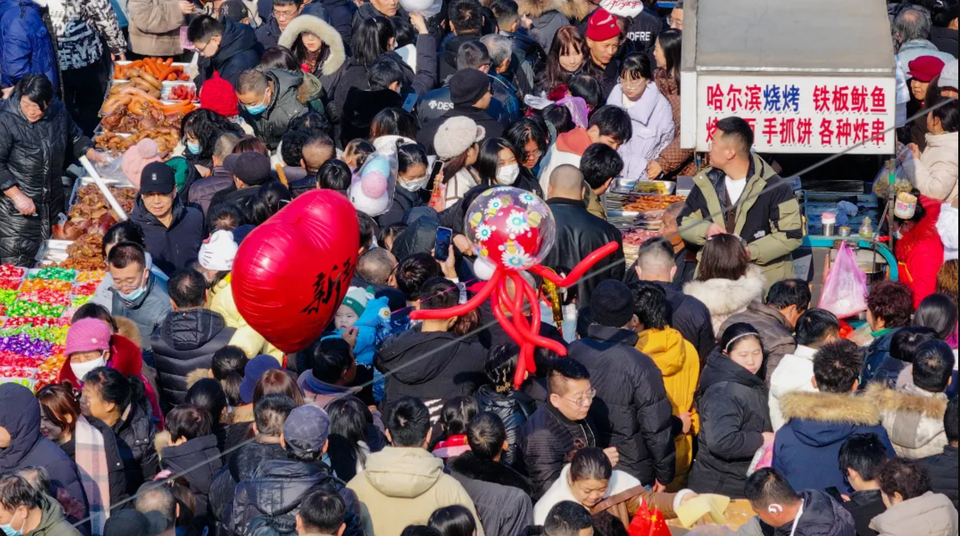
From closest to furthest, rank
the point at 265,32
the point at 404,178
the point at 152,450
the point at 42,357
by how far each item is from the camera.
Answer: the point at 152,450 < the point at 42,357 < the point at 404,178 < the point at 265,32

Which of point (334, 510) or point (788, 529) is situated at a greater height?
point (334, 510)

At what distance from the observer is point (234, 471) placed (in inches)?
258

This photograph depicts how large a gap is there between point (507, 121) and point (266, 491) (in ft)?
17.9

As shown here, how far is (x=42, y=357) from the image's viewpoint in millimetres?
9133

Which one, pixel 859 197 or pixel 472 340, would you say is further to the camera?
pixel 859 197

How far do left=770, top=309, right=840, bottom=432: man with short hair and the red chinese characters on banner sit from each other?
2349 mm

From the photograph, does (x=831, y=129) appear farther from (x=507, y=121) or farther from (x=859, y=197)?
(x=507, y=121)

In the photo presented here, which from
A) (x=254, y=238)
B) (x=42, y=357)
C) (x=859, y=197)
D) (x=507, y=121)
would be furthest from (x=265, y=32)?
(x=254, y=238)

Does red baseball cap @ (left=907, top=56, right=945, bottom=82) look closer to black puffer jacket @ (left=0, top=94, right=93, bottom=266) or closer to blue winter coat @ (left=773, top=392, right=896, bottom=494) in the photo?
blue winter coat @ (left=773, top=392, right=896, bottom=494)

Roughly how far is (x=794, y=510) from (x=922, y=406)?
1.06 meters

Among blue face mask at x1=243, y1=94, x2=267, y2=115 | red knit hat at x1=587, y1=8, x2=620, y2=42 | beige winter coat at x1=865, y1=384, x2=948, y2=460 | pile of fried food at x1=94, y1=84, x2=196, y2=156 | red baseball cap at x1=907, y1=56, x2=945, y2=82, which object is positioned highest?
beige winter coat at x1=865, y1=384, x2=948, y2=460

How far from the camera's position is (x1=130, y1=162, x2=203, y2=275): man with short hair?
9.60m

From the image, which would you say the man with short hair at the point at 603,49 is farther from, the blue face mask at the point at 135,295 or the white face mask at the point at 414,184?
the blue face mask at the point at 135,295

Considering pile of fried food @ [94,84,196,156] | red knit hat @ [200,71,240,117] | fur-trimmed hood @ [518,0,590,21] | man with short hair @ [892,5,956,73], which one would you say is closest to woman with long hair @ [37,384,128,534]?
red knit hat @ [200,71,240,117]
